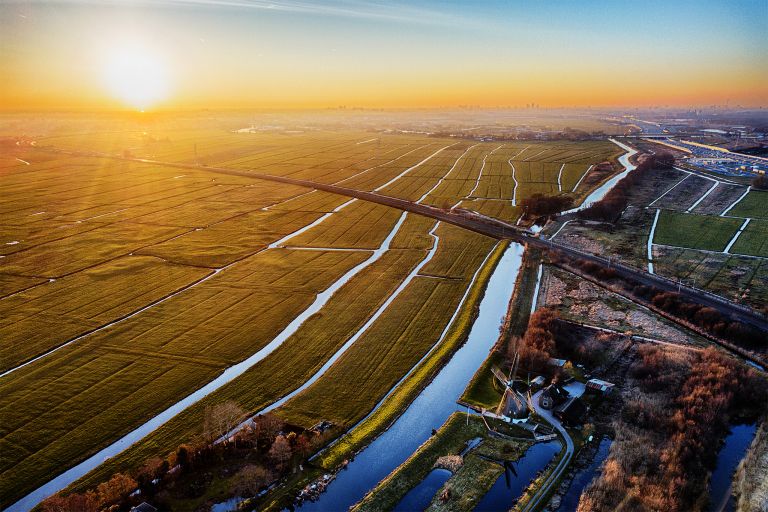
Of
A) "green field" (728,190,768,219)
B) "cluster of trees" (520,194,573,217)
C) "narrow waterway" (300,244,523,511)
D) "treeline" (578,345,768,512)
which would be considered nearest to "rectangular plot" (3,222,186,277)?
"narrow waterway" (300,244,523,511)

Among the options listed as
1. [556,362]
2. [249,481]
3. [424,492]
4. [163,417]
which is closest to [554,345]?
[556,362]

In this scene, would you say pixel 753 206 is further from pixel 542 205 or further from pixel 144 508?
pixel 144 508

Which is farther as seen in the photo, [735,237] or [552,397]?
[735,237]

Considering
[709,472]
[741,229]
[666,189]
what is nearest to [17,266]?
[709,472]

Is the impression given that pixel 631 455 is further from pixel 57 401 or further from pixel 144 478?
pixel 57 401

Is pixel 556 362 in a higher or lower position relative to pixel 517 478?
higher

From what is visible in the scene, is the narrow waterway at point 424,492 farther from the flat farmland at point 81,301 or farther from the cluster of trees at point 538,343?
the flat farmland at point 81,301
